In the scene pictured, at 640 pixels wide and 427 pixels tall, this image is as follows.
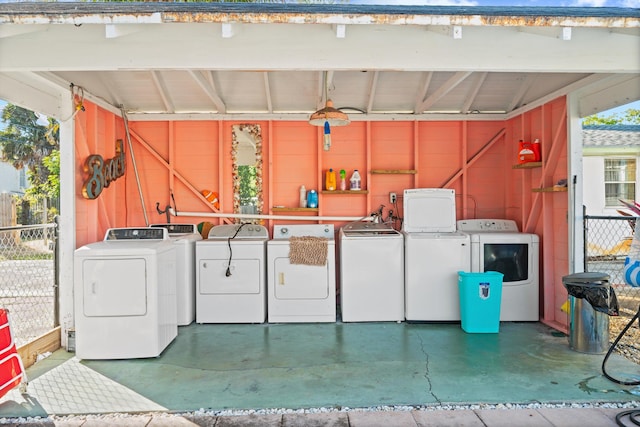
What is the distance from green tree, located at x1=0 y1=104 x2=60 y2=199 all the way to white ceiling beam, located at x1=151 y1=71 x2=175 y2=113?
1044cm

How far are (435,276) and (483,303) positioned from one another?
1.92 ft

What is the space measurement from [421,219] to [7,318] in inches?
163

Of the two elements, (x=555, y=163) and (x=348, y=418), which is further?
(x=555, y=163)

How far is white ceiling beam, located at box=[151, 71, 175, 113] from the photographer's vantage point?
5.20 m

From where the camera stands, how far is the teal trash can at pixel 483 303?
4.62m

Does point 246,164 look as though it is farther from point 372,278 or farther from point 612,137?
point 612,137

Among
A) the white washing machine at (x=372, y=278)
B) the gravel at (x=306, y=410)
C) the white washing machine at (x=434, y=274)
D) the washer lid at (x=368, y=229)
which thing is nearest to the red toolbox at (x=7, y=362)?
the gravel at (x=306, y=410)

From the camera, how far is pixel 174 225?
558cm

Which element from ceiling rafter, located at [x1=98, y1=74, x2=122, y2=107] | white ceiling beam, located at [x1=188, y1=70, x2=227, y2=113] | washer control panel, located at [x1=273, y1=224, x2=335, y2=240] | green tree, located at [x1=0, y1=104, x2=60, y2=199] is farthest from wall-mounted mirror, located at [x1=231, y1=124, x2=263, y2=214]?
green tree, located at [x1=0, y1=104, x2=60, y2=199]

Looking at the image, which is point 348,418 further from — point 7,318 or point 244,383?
point 7,318

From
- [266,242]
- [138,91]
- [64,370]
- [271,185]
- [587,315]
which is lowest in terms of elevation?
[64,370]

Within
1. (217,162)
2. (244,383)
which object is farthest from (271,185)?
(244,383)

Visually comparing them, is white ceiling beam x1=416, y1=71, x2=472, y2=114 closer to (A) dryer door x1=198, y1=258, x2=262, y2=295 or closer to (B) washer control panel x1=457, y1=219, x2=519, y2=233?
(B) washer control panel x1=457, y1=219, x2=519, y2=233

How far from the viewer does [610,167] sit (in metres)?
8.52
